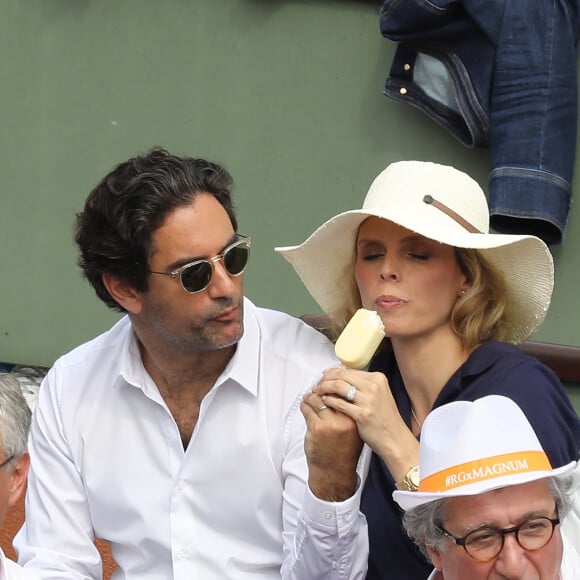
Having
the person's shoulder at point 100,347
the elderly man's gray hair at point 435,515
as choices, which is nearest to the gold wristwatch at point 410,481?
the elderly man's gray hair at point 435,515

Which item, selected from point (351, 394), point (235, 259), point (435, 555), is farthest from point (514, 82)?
point (435, 555)

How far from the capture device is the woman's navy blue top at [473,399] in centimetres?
305

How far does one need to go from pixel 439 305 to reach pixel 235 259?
538mm

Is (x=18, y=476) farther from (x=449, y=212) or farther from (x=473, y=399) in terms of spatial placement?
(x=449, y=212)

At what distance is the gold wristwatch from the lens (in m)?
2.85

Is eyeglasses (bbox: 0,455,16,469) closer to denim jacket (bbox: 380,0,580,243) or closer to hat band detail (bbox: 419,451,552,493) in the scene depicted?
hat band detail (bbox: 419,451,552,493)

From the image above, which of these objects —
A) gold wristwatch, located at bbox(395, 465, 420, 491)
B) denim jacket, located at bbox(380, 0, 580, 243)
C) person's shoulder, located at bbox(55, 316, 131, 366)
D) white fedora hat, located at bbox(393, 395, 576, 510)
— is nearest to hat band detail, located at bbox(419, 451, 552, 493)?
white fedora hat, located at bbox(393, 395, 576, 510)

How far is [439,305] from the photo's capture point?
3254 mm

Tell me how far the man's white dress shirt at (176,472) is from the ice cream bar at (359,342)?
1.34 feet

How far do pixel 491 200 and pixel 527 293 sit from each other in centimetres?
137

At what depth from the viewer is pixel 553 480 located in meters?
2.48

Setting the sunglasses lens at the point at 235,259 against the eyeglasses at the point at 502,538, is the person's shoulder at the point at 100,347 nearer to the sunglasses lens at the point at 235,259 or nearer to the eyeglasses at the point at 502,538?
the sunglasses lens at the point at 235,259

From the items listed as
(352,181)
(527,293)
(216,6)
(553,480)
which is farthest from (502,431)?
(216,6)

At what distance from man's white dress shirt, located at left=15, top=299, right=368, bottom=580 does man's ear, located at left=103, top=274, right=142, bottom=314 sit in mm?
129
